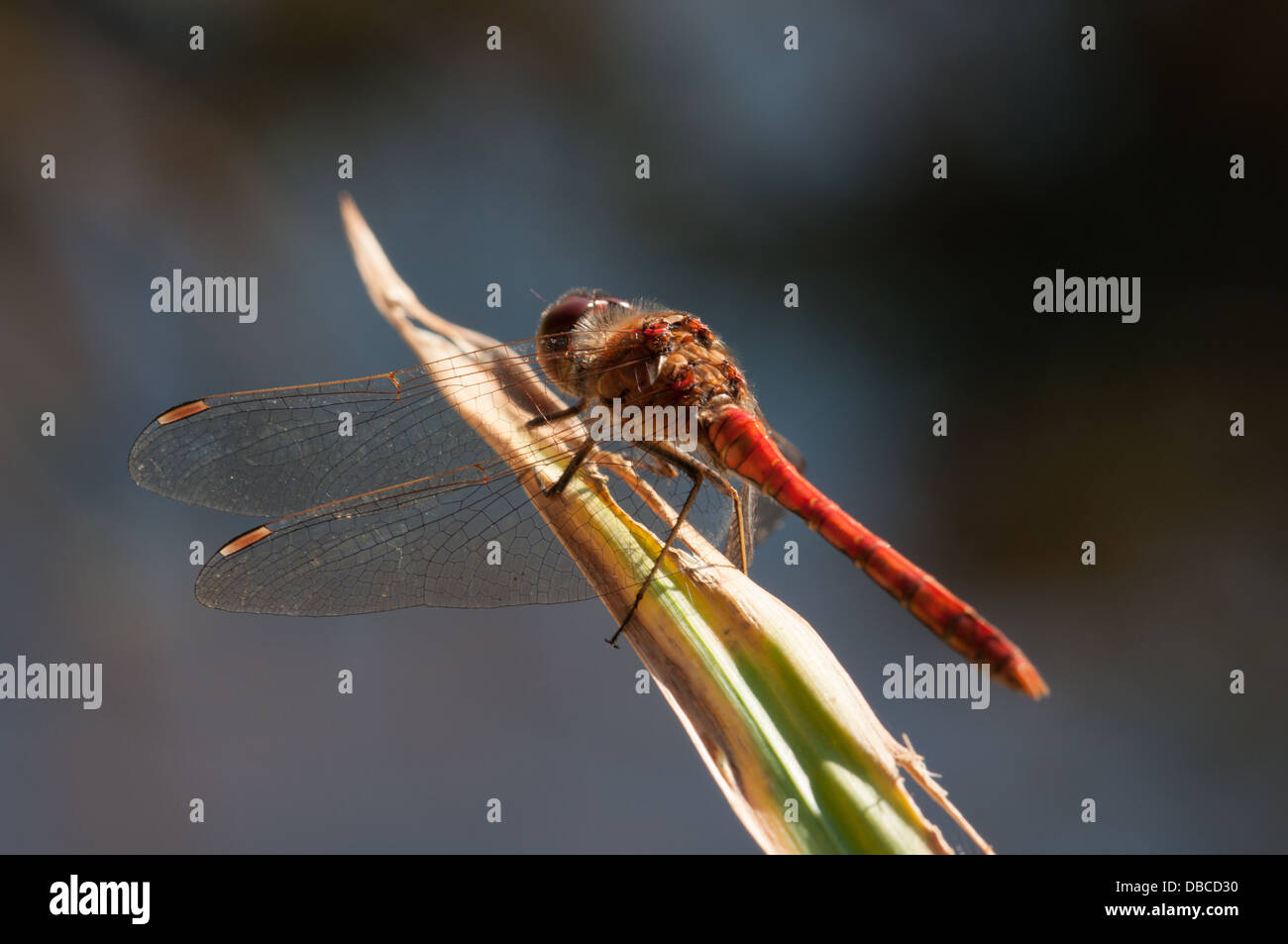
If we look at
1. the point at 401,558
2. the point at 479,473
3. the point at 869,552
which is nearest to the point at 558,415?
the point at 479,473

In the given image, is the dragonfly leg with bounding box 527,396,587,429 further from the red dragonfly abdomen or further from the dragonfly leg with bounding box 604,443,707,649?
the red dragonfly abdomen

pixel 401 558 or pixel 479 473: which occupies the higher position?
pixel 479 473

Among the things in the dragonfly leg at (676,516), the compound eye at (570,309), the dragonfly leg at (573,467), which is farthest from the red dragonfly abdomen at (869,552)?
the compound eye at (570,309)

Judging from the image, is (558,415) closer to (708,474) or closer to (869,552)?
(708,474)

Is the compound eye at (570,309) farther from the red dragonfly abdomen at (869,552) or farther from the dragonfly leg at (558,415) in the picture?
the red dragonfly abdomen at (869,552)

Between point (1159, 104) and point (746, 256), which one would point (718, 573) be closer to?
point (746, 256)

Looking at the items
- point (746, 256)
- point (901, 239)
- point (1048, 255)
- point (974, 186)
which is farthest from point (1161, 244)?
point (746, 256)
